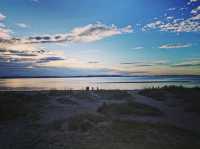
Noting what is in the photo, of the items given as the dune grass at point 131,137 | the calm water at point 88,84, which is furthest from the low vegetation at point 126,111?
the calm water at point 88,84

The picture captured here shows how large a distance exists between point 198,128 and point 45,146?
7035mm

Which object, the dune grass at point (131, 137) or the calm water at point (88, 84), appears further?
the calm water at point (88, 84)

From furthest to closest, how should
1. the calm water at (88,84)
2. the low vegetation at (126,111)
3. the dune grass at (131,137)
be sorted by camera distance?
the calm water at (88,84) < the low vegetation at (126,111) < the dune grass at (131,137)

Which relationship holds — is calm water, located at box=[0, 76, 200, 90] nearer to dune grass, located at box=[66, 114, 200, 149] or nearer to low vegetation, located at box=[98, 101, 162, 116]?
low vegetation, located at box=[98, 101, 162, 116]

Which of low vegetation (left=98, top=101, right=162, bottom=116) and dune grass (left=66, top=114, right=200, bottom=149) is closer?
dune grass (left=66, top=114, right=200, bottom=149)

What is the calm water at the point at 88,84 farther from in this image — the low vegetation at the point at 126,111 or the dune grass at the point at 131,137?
the dune grass at the point at 131,137

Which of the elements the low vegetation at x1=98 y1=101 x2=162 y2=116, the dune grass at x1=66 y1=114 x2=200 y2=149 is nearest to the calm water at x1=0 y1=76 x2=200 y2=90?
the low vegetation at x1=98 y1=101 x2=162 y2=116

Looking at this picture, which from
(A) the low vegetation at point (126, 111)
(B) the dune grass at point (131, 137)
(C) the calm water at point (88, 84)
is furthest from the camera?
(C) the calm water at point (88, 84)

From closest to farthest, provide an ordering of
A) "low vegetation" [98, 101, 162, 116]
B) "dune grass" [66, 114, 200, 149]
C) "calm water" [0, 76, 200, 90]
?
"dune grass" [66, 114, 200, 149] < "low vegetation" [98, 101, 162, 116] < "calm water" [0, 76, 200, 90]

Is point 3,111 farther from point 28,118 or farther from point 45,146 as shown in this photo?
point 45,146

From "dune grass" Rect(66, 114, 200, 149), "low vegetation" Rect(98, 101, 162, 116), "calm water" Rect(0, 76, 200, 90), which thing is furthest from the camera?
"calm water" Rect(0, 76, 200, 90)

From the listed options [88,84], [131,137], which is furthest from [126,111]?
[88,84]

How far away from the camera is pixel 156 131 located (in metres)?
7.28

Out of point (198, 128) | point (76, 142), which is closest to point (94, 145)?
point (76, 142)
